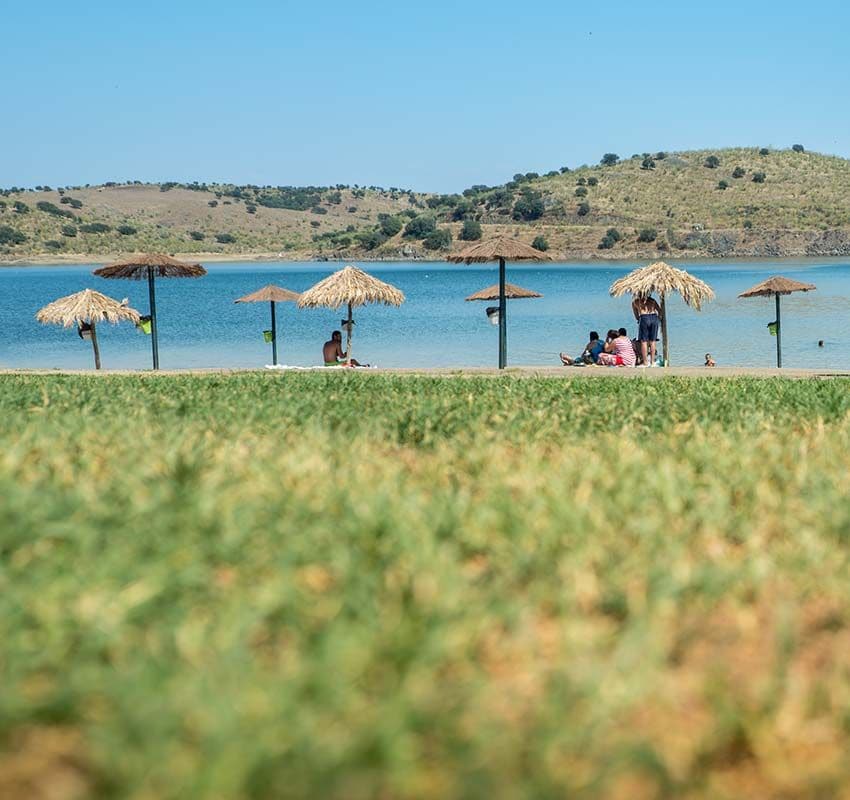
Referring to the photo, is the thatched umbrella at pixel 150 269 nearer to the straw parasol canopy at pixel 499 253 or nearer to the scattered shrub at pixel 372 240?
the straw parasol canopy at pixel 499 253

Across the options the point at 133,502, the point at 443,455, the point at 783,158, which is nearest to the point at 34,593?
the point at 133,502

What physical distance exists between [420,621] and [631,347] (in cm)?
2033

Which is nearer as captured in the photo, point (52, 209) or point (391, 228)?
point (391, 228)

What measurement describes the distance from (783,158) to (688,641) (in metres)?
145

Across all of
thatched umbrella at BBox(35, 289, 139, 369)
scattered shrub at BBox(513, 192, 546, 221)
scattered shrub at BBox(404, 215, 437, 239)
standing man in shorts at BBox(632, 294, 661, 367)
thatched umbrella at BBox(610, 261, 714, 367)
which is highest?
scattered shrub at BBox(513, 192, 546, 221)

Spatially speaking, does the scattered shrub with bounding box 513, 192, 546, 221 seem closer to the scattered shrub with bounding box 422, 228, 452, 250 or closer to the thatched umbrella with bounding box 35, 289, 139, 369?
the scattered shrub with bounding box 422, 228, 452, 250

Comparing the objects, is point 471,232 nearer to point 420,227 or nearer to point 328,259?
point 420,227

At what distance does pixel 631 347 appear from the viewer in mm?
23281

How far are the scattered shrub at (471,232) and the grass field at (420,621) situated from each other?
370 ft

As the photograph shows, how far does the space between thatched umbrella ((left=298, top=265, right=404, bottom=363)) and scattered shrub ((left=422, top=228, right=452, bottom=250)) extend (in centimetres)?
9534

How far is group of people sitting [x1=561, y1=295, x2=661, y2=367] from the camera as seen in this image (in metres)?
22.8

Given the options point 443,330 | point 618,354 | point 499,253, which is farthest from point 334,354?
point 443,330

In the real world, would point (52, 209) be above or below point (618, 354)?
above

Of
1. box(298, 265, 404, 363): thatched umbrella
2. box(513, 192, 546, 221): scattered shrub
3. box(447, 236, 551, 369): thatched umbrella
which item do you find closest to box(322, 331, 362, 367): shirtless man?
box(298, 265, 404, 363): thatched umbrella
